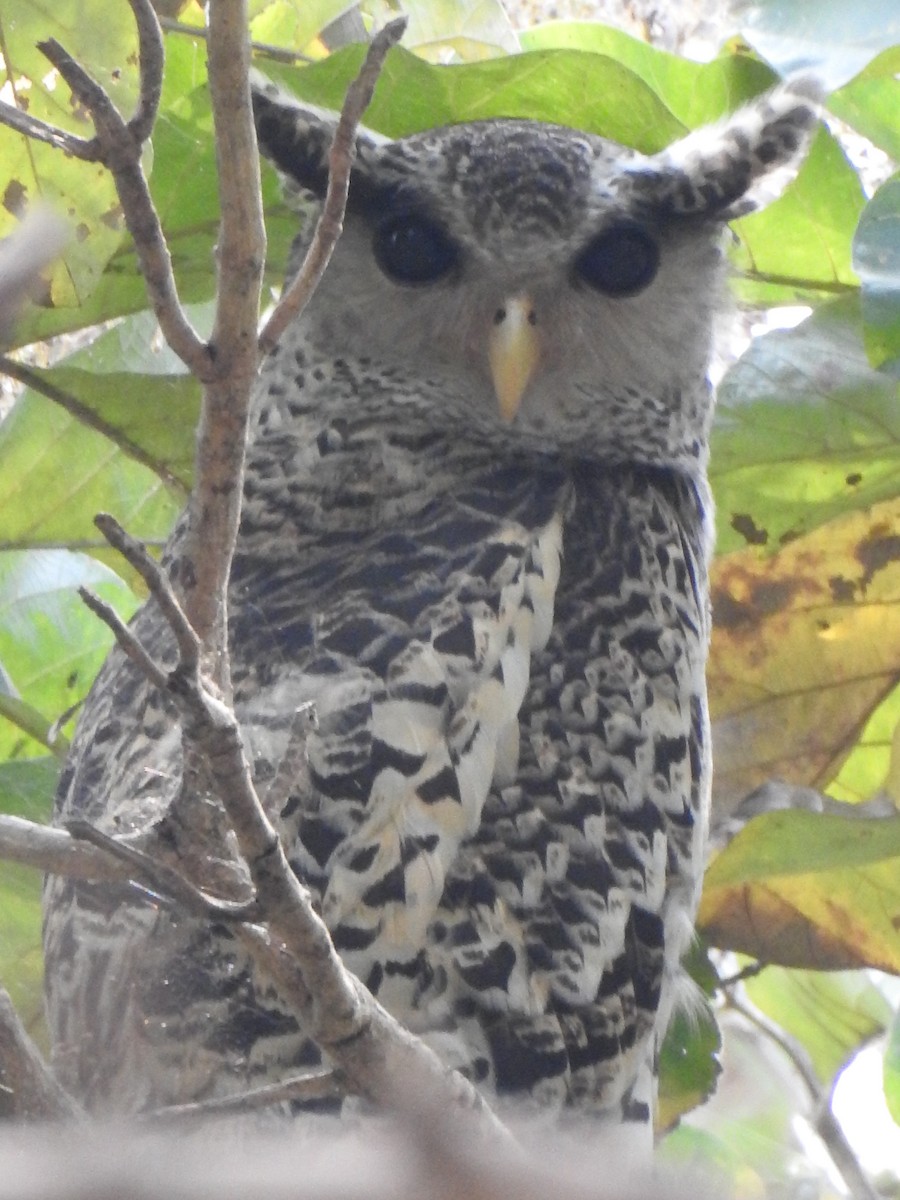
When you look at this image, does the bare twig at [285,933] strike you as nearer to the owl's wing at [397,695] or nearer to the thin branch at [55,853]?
the thin branch at [55,853]

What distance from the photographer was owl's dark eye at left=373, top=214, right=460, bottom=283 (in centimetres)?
189

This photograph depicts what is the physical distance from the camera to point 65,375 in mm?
1938

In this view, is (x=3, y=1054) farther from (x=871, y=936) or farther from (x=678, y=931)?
(x=871, y=936)

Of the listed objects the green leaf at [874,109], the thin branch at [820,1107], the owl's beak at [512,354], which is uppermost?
the green leaf at [874,109]

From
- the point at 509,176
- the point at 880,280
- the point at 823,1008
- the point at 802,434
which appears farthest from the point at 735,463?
the point at 823,1008

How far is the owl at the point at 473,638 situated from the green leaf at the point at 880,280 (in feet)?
0.78

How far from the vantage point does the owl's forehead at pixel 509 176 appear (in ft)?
6.04

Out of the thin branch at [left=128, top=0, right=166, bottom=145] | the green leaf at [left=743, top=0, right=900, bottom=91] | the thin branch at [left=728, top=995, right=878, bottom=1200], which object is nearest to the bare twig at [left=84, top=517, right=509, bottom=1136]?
the thin branch at [left=128, top=0, right=166, bottom=145]

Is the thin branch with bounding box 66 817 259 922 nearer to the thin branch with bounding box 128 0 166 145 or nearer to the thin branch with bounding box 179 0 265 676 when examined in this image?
the thin branch with bounding box 179 0 265 676

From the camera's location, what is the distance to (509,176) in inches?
72.8

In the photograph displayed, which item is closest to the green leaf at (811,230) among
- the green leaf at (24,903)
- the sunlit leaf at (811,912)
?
the sunlit leaf at (811,912)

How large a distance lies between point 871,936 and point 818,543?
1.67 feet

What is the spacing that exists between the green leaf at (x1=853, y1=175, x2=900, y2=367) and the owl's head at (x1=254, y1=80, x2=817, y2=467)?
0.24 m

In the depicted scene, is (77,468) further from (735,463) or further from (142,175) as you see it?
(142,175)
